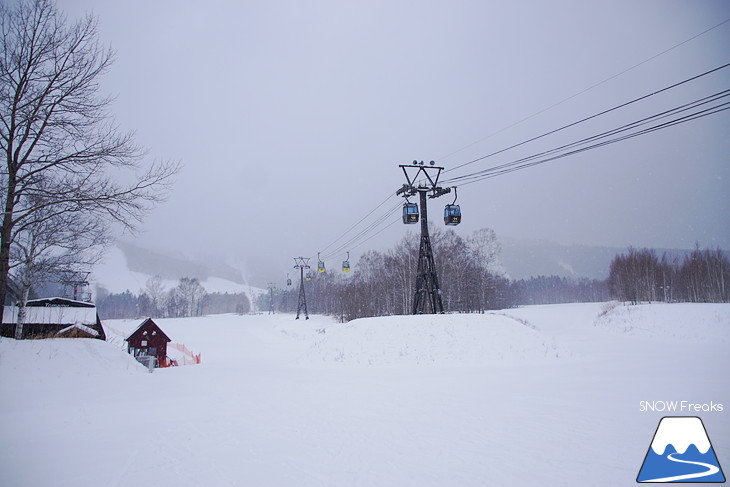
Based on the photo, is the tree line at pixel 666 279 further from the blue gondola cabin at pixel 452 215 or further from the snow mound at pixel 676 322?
the blue gondola cabin at pixel 452 215

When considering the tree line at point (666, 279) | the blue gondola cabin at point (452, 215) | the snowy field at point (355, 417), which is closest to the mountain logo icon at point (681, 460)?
the snowy field at point (355, 417)

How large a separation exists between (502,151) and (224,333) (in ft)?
134

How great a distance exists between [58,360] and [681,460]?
53.4 ft

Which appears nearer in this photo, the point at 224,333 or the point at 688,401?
the point at 688,401

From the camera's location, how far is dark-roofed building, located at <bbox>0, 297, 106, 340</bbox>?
2553 centimetres

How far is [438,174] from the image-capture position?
21422 millimetres

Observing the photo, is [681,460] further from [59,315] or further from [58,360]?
[59,315]

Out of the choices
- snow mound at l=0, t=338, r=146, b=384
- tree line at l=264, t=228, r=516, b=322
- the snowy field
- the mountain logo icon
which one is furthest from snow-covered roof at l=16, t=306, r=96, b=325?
the mountain logo icon

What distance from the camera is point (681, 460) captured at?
16.3 ft

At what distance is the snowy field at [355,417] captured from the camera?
4.79m

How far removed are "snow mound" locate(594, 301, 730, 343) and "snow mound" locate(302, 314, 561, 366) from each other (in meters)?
20.9

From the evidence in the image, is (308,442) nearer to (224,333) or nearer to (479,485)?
(479,485)

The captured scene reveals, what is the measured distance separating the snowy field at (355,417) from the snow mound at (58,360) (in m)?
0.06

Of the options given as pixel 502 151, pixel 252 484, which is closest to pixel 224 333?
pixel 502 151
